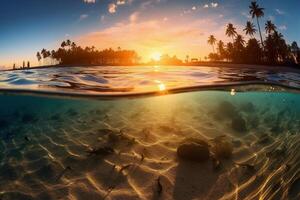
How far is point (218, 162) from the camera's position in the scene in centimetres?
813

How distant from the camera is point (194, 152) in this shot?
8.23 m

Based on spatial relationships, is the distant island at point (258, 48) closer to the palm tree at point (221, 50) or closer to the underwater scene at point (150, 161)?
the palm tree at point (221, 50)

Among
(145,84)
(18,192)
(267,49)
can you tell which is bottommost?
(18,192)

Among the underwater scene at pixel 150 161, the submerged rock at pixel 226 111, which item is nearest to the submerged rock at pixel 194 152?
the underwater scene at pixel 150 161

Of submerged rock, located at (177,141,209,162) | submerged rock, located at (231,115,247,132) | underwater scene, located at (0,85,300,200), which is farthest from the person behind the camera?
submerged rock, located at (231,115,247,132)

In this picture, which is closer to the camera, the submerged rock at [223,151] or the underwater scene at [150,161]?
the underwater scene at [150,161]

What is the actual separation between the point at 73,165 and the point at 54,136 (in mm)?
3096

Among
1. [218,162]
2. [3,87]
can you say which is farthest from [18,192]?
[3,87]

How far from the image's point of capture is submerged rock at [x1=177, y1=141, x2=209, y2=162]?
817 cm

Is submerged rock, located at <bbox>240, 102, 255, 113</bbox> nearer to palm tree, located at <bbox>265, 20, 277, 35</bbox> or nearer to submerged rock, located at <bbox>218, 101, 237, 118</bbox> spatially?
submerged rock, located at <bbox>218, 101, 237, 118</bbox>

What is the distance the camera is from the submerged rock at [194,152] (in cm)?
817

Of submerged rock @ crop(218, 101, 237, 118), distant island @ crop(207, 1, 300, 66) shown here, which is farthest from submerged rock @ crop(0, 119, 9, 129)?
distant island @ crop(207, 1, 300, 66)

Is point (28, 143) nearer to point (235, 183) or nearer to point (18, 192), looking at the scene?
point (18, 192)

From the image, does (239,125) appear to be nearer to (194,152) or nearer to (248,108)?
(194,152)
